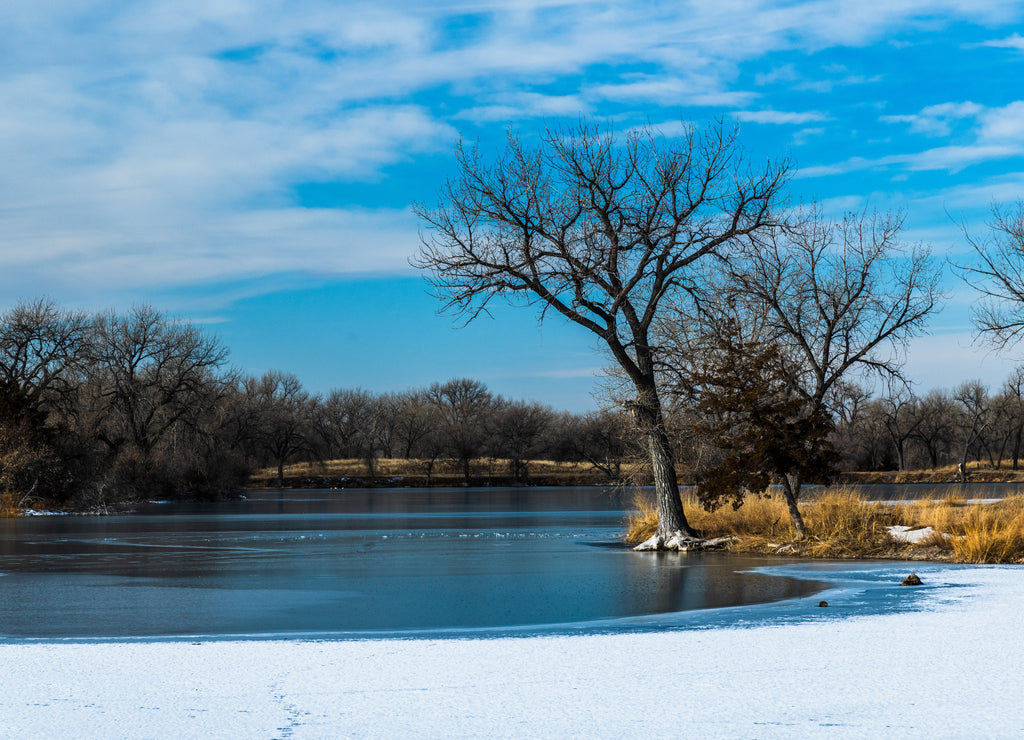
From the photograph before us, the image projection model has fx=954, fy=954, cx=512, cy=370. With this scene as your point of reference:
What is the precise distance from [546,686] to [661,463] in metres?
15.4

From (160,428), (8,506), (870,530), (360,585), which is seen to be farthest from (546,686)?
(160,428)

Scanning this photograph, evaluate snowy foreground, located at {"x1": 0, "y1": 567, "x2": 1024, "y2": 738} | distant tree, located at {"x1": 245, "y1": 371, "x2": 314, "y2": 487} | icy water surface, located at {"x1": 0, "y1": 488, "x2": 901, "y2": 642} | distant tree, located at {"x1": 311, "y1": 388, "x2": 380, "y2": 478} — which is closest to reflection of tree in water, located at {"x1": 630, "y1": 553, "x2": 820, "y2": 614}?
icy water surface, located at {"x1": 0, "y1": 488, "x2": 901, "y2": 642}

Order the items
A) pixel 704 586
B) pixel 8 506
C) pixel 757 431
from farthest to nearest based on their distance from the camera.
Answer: pixel 8 506 → pixel 757 431 → pixel 704 586

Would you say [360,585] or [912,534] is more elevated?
[912,534]

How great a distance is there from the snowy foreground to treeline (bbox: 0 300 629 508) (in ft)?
47.5

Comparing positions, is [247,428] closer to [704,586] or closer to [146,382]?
[146,382]

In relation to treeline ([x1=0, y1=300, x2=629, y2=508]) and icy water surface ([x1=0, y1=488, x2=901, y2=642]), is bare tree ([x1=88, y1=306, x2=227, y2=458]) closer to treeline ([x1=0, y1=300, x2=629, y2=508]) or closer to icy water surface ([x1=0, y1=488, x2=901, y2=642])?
treeline ([x1=0, y1=300, x2=629, y2=508])

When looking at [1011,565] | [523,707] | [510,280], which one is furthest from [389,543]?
[523,707]

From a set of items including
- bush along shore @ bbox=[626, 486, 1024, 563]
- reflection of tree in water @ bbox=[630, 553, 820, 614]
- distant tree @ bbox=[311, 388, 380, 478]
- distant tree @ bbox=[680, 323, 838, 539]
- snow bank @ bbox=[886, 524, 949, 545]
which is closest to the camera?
reflection of tree in water @ bbox=[630, 553, 820, 614]

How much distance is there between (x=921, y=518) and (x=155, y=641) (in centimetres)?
1696

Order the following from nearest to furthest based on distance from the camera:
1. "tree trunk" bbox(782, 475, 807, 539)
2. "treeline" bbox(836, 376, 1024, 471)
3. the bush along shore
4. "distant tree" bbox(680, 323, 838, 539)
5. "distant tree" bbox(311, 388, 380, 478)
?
the bush along shore
"distant tree" bbox(680, 323, 838, 539)
"tree trunk" bbox(782, 475, 807, 539)
"treeline" bbox(836, 376, 1024, 471)
"distant tree" bbox(311, 388, 380, 478)

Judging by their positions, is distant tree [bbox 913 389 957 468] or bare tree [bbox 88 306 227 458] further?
distant tree [bbox 913 389 957 468]

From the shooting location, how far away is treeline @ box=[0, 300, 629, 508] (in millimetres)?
45344

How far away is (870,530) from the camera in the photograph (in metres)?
20.7
